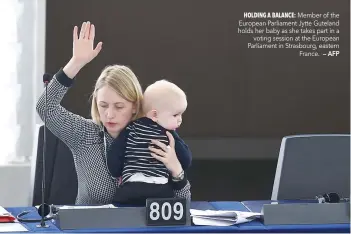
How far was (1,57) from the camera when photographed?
168 inches

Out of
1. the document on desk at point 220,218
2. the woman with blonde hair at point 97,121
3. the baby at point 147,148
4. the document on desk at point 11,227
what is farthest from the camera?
the woman with blonde hair at point 97,121

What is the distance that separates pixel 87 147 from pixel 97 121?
101 mm

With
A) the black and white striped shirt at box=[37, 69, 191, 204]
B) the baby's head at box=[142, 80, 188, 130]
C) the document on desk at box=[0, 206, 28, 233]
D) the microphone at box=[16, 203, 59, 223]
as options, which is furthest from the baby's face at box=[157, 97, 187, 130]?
the document on desk at box=[0, 206, 28, 233]

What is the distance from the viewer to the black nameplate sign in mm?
2289

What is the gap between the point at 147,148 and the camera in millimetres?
2494

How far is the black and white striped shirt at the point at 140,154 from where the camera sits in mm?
2486

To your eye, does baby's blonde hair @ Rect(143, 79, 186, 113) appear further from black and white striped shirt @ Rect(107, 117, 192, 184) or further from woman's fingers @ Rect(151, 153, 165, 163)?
woman's fingers @ Rect(151, 153, 165, 163)

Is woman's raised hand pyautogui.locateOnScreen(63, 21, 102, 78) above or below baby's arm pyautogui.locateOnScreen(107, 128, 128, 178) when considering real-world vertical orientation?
above

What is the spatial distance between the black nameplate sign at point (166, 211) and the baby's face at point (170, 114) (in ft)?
1.00

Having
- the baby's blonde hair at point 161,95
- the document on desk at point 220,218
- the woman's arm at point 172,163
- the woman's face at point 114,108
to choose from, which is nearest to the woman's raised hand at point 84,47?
the woman's face at point 114,108

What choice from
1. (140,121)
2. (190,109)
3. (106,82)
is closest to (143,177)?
(140,121)

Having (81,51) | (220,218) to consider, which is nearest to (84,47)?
(81,51)

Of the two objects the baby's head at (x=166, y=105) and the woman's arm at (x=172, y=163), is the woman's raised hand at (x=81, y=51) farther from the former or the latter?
the woman's arm at (x=172, y=163)

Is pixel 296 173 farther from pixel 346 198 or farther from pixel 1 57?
pixel 1 57
